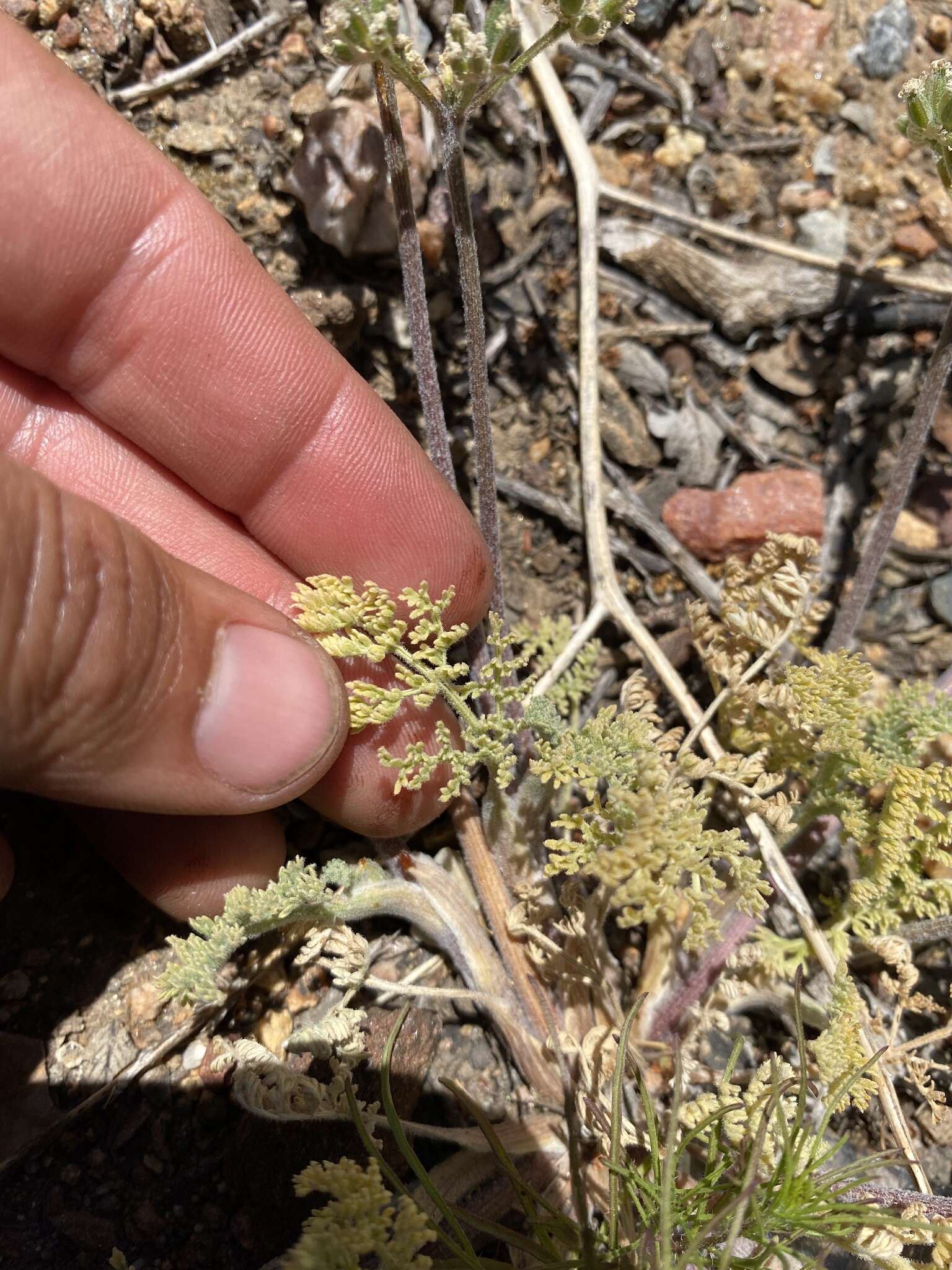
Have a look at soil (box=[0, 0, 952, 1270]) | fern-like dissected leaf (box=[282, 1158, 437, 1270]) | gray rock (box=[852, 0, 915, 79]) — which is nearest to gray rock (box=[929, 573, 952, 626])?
soil (box=[0, 0, 952, 1270])

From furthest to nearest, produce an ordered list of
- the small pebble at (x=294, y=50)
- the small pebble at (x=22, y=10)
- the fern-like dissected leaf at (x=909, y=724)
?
the small pebble at (x=294, y=50)
the small pebble at (x=22, y=10)
the fern-like dissected leaf at (x=909, y=724)

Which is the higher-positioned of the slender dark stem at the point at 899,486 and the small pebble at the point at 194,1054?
the slender dark stem at the point at 899,486

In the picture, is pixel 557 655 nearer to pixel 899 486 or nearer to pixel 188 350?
pixel 899 486

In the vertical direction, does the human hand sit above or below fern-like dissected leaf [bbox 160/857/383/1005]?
above

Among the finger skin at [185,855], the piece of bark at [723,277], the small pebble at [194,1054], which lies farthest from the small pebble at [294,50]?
the small pebble at [194,1054]

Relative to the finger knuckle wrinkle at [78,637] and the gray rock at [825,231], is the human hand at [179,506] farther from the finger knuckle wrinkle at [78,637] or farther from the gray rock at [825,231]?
the gray rock at [825,231]

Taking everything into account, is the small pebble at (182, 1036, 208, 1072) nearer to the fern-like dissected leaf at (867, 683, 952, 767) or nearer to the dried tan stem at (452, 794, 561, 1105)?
the dried tan stem at (452, 794, 561, 1105)

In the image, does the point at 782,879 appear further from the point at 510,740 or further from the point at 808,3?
the point at 808,3
